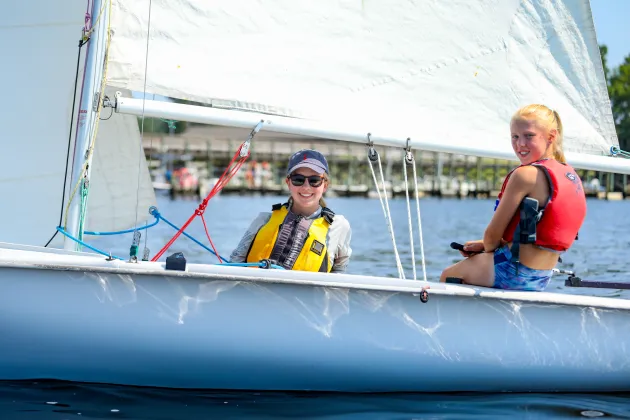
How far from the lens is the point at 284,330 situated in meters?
4.06

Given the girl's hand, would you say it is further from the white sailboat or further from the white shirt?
the white shirt

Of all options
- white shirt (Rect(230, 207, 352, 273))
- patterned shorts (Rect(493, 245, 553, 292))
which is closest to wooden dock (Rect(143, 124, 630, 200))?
white shirt (Rect(230, 207, 352, 273))

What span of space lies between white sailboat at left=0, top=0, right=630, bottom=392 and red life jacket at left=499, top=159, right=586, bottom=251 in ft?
0.79

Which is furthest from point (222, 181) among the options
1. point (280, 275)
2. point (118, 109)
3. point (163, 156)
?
point (163, 156)

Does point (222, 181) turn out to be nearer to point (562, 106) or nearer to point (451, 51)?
point (451, 51)

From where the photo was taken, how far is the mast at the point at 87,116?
4633mm

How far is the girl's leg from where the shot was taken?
14.0 ft

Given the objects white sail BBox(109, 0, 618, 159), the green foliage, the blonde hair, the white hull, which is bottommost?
the white hull

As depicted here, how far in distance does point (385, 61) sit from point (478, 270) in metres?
1.20

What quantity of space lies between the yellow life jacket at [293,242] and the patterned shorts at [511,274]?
752mm

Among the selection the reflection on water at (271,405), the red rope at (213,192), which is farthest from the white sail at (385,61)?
the reflection on water at (271,405)

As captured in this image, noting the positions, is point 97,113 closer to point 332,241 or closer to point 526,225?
point 332,241

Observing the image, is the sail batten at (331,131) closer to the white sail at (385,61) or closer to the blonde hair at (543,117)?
the white sail at (385,61)

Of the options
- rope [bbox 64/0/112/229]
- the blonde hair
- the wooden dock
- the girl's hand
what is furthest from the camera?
the wooden dock
